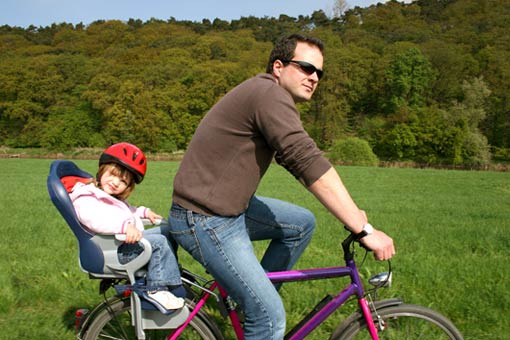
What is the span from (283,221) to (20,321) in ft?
9.21

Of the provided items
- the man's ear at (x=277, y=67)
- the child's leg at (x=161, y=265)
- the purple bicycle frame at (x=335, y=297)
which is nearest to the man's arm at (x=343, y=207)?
the purple bicycle frame at (x=335, y=297)

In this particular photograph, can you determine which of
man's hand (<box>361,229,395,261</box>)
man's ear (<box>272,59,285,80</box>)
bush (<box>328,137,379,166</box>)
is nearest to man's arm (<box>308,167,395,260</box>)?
man's hand (<box>361,229,395,261</box>)

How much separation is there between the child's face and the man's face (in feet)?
4.21

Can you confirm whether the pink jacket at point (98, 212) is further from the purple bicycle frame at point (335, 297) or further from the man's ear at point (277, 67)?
the man's ear at point (277, 67)

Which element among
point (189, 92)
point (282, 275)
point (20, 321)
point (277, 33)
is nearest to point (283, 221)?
point (282, 275)

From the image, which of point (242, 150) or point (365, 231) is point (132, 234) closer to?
point (242, 150)

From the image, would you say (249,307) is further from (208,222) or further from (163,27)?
(163,27)

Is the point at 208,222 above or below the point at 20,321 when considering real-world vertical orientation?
above

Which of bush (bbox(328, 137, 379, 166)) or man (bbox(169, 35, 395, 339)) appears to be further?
bush (bbox(328, 137, 379, 166))

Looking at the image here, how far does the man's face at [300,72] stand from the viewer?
246 centimetres

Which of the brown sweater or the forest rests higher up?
the brown sweater

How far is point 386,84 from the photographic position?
90562mm

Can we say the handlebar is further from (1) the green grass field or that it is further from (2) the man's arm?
(1) the green grass field

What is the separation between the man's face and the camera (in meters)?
2.46
